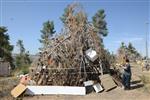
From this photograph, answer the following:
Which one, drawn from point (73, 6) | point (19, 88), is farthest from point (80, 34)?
point (19, 88)

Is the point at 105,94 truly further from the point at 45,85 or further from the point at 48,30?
the point at 48,30

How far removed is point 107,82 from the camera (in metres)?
14.9

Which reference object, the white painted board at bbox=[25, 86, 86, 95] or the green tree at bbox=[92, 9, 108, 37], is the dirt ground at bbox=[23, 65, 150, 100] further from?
the green tree at bbox=[92, 9, 108, 37]

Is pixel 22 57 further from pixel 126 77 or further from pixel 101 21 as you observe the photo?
pixel 126 77

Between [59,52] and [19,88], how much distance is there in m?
2.77

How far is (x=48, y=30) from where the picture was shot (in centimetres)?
4825

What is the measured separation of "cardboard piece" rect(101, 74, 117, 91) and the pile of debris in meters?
0.72

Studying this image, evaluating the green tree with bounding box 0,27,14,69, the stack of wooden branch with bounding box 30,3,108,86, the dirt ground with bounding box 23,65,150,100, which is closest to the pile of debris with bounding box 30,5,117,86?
the stack of wooden branch with bounding box 30,3,108,86

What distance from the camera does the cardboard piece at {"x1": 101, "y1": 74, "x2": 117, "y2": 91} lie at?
14.7 m

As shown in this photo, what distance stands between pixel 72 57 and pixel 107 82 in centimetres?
206

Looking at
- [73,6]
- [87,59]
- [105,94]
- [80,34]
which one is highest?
[73,6]

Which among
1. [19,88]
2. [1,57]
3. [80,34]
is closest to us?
[19,88]

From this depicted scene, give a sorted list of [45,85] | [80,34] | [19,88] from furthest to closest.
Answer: [80,34]
[45,85]
[19,88]

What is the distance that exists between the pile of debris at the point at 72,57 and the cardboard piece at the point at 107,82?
2.35 feet
